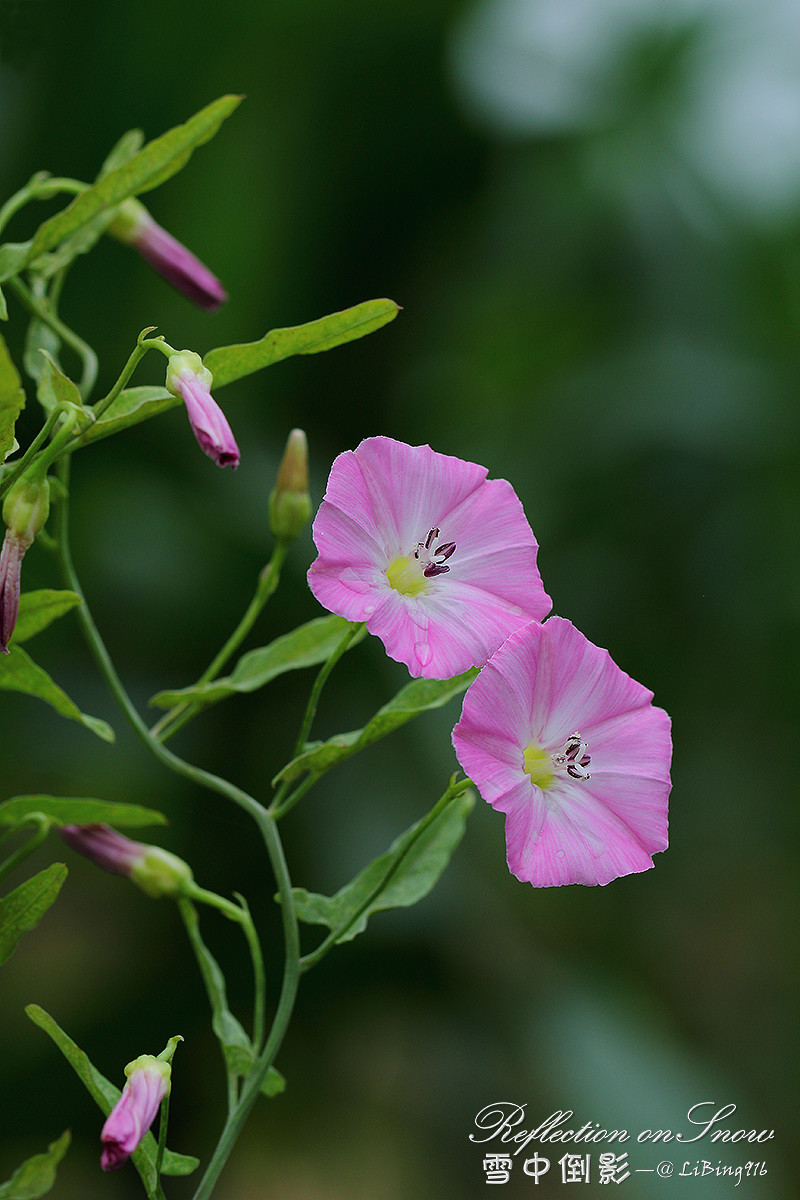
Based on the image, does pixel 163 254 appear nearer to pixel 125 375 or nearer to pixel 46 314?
pixel 46 314

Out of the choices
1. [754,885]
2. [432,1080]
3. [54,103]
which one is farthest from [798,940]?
[54,103]

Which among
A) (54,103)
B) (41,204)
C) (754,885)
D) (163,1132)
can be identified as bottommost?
(754,885)

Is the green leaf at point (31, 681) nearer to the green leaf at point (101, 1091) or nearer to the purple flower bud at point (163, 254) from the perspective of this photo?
the green leaf at point (101, 1091)

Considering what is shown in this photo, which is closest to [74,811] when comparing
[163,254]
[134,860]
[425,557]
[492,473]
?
[134,860]

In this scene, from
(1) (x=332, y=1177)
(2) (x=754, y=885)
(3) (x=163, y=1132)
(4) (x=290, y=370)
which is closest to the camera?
(3) (x=163, y=1132)

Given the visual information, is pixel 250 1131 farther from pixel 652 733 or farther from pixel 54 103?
pixel 54 103

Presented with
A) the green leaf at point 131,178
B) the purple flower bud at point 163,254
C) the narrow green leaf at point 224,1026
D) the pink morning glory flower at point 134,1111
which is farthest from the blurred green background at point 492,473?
the pink morning glory flower at point 134,1111
